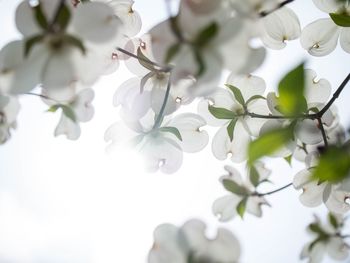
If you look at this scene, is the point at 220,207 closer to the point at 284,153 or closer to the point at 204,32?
the point at 284,153

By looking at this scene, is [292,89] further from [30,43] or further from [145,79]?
[145,79]

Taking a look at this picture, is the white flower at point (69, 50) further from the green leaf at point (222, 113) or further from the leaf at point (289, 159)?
the leaf at point (289, 159)

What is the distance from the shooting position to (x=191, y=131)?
2.34 feet

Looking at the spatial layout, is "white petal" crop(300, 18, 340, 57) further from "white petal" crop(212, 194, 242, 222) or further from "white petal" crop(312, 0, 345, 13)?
"white petal" crop(212, 194, 242, 222)

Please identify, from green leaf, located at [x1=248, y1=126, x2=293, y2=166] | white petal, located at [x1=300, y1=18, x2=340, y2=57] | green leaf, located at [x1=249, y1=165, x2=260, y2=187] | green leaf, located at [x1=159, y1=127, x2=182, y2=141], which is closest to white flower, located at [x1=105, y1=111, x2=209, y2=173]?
green leaf, located at [x1=159, y1=127, x2=182, y2=141]

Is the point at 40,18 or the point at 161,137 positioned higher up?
the point at 40,18

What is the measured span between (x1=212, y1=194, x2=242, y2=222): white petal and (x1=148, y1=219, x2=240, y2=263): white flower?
0.76 ft

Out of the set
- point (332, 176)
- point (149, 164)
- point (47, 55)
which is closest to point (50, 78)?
point (47, 55)

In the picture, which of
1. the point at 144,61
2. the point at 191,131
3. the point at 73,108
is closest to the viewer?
the point at 73,108

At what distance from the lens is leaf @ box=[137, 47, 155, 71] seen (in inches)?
24.0

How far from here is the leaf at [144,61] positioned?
2.00ft

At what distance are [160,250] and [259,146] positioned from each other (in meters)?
0.17

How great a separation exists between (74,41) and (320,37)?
1.67 feet

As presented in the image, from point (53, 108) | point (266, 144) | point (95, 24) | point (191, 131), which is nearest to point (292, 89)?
point (266, 144)
